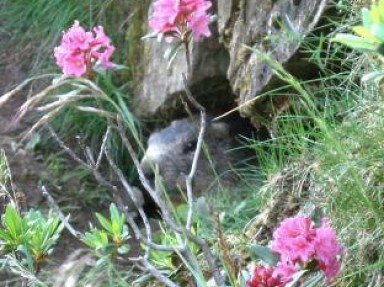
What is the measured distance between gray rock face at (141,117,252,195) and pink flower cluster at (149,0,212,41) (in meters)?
1.66

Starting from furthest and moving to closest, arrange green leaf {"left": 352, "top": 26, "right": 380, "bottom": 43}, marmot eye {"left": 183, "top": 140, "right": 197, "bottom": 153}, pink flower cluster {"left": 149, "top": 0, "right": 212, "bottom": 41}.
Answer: marmot eye {"left": 183, "top": 140, "right": 197, "bottom": 153} → pink flower cluster {"left": 149, "top": 0, "right": 212, "bottom": 41} → green leaf {"left": 352, "top": 26, "right": 380, "bottom": 43}

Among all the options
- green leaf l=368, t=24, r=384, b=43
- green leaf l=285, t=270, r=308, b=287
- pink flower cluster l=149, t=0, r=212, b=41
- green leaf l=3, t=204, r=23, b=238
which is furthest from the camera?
green leaf l=3, t=204, r=23, b=238

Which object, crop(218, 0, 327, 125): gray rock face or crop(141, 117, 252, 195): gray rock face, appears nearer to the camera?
crop(218, 0, 327, 125): gray rock face

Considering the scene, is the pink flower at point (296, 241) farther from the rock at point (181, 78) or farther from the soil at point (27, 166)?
the rock at point (181, 78)

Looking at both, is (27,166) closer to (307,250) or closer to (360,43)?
(307,250)

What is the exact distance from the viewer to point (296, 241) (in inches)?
67.0

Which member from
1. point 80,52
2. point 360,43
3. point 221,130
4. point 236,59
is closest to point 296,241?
point 360,43

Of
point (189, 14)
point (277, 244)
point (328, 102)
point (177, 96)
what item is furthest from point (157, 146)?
point (277, 244)

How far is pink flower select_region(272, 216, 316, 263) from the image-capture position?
5.58 feet

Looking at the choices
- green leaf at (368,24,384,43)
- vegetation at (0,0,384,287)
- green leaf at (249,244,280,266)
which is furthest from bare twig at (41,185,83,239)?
green leaf at (368,24,384,43)

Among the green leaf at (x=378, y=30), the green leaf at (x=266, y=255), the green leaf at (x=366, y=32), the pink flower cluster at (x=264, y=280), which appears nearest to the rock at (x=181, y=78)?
the green leaf at (x=266, y=255)

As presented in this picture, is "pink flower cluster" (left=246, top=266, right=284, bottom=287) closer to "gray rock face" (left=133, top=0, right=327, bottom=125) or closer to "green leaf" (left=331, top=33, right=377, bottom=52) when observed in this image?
"green leaf" (left=331, top=33, right=377, bottom=52)

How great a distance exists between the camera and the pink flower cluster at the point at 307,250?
1.70m

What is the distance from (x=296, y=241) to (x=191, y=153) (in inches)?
87.7
